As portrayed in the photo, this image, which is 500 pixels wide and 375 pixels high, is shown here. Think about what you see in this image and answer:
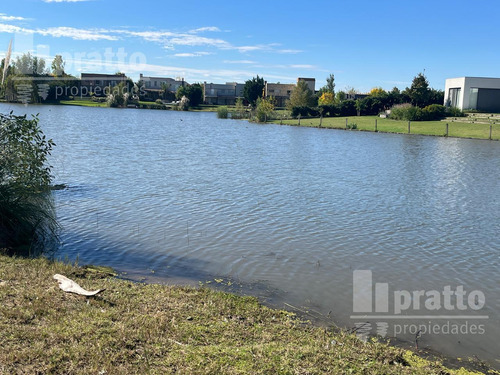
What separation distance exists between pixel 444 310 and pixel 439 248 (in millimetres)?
3665

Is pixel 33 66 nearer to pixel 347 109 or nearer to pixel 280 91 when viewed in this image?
pixel 347 109

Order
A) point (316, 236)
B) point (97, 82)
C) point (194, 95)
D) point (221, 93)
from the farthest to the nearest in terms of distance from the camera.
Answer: point (221, 93) → point (97, 82) → point (194, 95) → point (316, 236)

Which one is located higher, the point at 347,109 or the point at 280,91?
the point at 280,91

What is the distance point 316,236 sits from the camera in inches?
475

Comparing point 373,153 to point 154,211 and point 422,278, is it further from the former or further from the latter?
point 422,278

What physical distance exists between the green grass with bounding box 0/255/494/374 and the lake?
1115mm

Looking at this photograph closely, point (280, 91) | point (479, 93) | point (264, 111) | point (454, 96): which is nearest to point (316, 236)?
point (264, 111)

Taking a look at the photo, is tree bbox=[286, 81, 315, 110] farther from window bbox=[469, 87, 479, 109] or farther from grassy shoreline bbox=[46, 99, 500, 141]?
window bbox=[469, 87, 479, 109]

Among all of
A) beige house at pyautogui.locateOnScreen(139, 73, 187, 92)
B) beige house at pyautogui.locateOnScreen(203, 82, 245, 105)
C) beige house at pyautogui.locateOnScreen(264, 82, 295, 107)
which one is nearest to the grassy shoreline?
beige house at pyautogui.locateOnScreen(264, 82, 295, 107)

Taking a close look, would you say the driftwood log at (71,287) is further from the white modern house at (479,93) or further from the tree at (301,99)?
the tree at (301,99)

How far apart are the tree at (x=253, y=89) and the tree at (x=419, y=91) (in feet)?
177

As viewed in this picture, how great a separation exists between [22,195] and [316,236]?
7036 millimetres

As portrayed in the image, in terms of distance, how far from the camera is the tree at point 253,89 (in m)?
123

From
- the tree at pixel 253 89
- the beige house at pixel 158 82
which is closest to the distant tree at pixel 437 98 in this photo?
the tree at pixel 253 89
